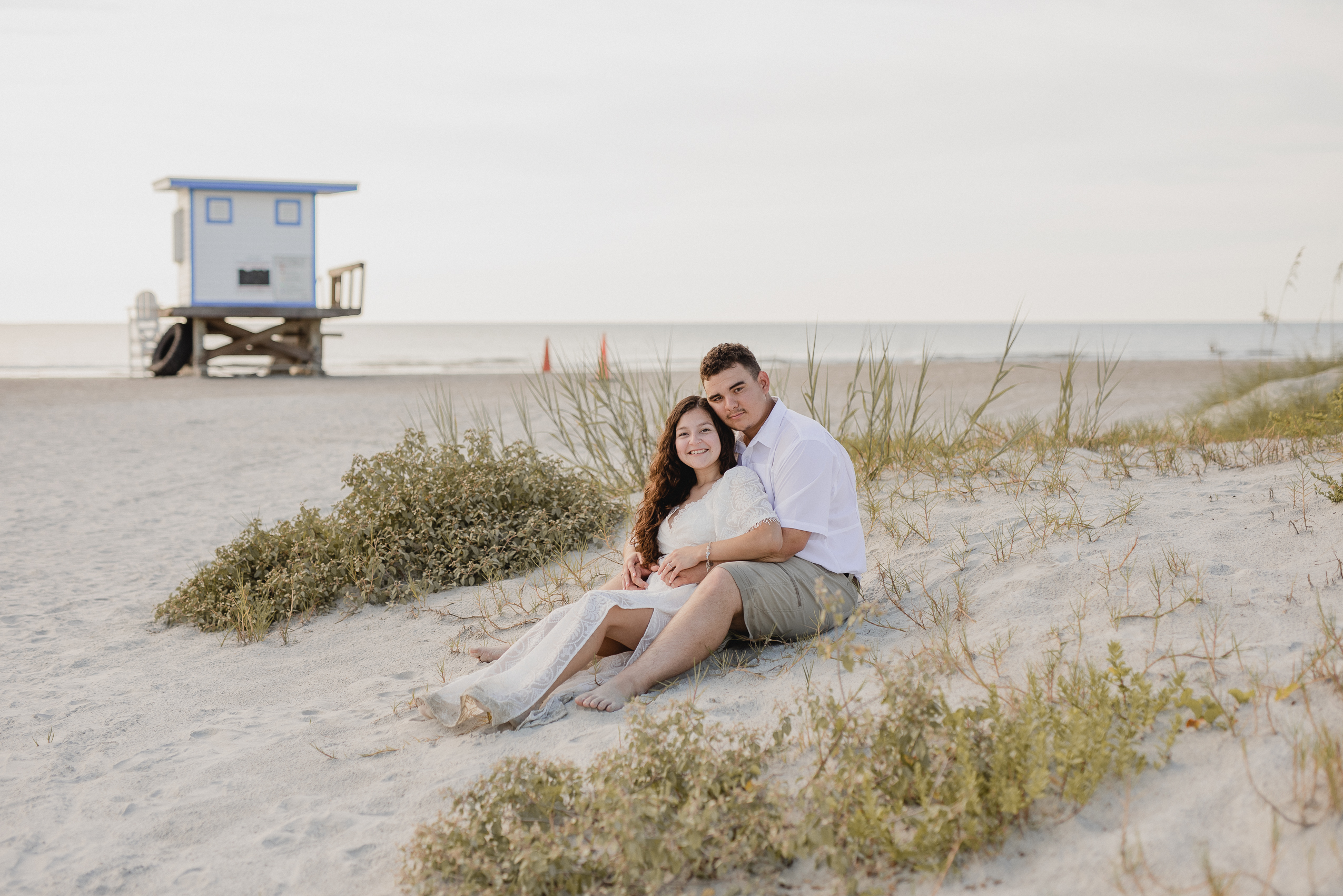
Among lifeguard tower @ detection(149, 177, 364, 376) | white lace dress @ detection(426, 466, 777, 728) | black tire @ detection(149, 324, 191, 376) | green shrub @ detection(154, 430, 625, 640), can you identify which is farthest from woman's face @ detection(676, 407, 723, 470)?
black tire @ detection(149, 324, 191, 376)

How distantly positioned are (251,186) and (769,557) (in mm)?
20066

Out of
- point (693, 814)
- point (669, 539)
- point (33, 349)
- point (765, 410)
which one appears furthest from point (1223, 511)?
point (33, 349)

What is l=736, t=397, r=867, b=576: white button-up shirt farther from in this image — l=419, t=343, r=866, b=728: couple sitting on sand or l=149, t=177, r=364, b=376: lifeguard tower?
l=149, t=177, r=364, b=376: lifeguard tower

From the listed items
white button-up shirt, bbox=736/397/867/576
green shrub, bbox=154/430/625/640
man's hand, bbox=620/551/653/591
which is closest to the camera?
white button-up shirt, bbox=736/397/867/576

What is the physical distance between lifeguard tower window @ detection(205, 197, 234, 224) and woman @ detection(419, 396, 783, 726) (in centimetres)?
1972

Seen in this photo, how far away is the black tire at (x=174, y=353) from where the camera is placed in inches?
912

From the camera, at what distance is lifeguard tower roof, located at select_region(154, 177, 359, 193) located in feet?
66.8

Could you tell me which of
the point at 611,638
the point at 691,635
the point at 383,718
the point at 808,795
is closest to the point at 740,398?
the point at 691,635

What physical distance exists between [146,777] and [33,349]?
197ft

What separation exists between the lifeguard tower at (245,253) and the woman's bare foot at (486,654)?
18873 millimetres

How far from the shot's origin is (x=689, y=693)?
368 cm

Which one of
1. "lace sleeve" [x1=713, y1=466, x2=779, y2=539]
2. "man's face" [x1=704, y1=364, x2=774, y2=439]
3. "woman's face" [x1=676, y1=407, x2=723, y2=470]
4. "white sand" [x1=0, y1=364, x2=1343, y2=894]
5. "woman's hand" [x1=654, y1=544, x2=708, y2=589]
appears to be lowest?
"white sand" [x1=0, y1=364, x2=1343, y2=894]

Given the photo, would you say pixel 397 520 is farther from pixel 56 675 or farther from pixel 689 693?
pixel 689 693

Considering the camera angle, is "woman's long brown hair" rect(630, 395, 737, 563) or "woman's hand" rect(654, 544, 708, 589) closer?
"woman's hand" rect(654, 544, 708, 589)
